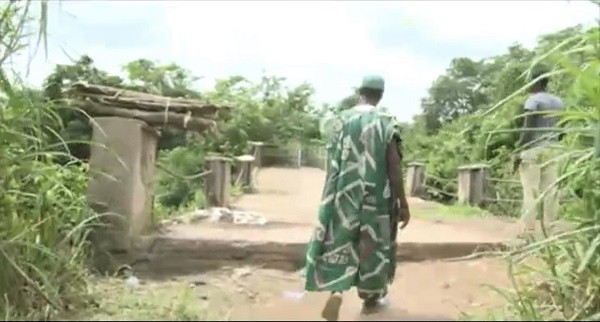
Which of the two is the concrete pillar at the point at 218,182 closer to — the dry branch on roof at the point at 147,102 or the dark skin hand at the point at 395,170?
the dry branch on roof at the point at 147,102

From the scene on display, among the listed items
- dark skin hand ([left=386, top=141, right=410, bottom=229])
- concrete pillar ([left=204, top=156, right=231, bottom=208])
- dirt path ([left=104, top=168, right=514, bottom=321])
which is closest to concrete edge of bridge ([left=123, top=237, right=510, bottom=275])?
dirt path ([left=104, top=168, right=514, bottom=321])

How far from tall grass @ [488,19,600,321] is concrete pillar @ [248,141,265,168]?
0.65 meters

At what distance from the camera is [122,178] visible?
225 centimetres

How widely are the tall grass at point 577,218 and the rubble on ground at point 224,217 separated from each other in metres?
0.99

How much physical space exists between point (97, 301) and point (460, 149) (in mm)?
1094

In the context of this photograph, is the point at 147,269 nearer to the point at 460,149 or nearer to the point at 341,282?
the point at 341,282

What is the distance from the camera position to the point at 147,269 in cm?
146

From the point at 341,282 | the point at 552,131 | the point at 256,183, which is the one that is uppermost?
the point at 552,131

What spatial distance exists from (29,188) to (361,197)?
76 centimetres

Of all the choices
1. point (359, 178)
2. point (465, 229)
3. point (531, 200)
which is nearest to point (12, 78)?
point (359, 178)

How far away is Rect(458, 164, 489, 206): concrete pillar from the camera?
2061 millimetres

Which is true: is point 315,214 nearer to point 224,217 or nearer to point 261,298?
point 224,217

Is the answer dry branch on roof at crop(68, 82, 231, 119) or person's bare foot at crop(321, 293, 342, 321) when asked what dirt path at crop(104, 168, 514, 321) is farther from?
dry branch on roof at crop(68, 82, 231, 119)

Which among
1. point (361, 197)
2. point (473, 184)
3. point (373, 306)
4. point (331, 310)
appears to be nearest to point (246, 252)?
point (361, 197)
